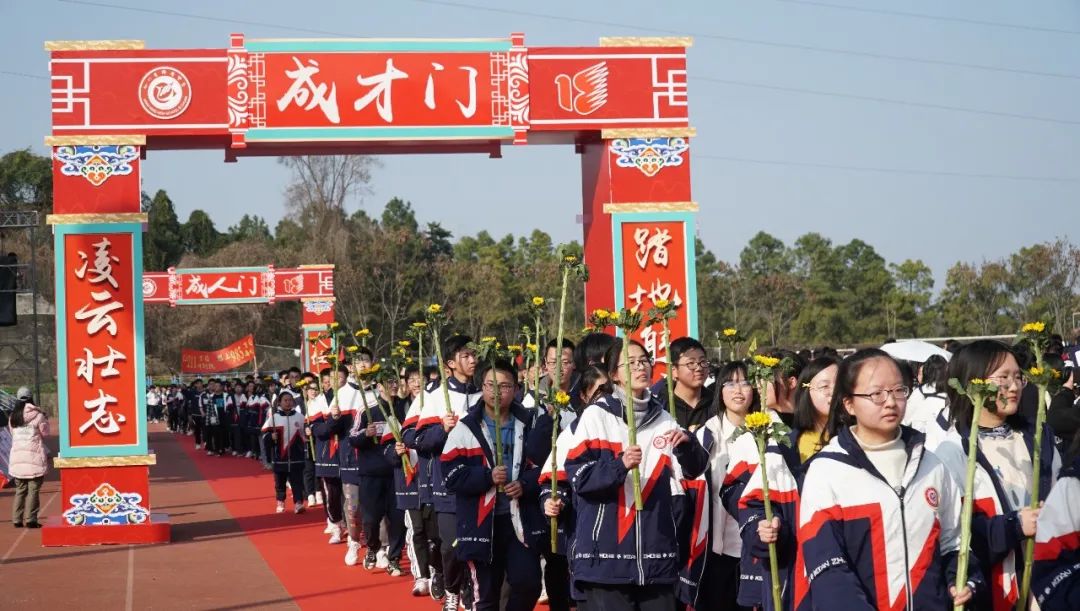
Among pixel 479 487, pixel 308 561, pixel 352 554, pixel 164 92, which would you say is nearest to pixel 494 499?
pixel 479 487

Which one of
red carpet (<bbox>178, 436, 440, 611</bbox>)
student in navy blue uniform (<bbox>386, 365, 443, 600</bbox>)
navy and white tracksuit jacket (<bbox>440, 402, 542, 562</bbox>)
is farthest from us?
red carpet (<bbox>178, 436, 440, 611</bbox>)

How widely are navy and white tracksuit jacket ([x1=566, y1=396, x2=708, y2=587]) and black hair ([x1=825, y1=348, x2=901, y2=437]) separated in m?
1.47

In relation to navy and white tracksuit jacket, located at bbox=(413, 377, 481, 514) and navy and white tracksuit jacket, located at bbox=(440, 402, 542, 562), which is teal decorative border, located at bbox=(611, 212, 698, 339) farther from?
navy and white tracksuit jacket, located at bbox=(440, 402, 542, 562)

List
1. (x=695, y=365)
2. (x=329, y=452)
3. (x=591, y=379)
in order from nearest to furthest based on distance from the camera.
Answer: (x=591, y=379) < (x=695, y=365) < (x=329, y=452)

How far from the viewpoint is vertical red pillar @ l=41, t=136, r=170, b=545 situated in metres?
12.5

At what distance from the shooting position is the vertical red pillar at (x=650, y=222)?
492 inches

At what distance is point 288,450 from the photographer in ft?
54.4

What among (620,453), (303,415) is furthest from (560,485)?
(303,415)

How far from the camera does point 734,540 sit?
6.27m

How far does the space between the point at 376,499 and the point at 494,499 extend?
4.29m

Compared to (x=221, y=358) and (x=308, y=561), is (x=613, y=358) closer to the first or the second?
(x=308, y=561)

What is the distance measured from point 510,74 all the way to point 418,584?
471 cm

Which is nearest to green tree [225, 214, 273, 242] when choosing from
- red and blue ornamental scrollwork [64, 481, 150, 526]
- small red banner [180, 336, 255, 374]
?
small red banner [180, 336, 255, 374]

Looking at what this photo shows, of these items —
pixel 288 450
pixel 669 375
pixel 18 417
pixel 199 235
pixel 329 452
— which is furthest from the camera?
pixel 199 235
